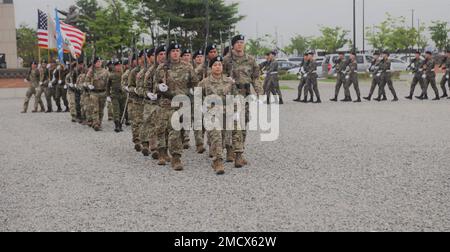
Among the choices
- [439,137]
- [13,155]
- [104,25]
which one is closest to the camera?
[13,155]

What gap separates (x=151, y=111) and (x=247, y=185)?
2660 millimetres

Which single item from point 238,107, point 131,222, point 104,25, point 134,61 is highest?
point 104,25

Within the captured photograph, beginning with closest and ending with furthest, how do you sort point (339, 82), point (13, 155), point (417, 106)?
point (13, 155) < point (417, 106) < point (339, 82)

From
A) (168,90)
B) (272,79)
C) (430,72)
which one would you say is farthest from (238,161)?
(430,72)

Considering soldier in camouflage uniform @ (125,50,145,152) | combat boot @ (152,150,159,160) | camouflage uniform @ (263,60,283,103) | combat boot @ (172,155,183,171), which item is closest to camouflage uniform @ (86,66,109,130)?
soldier in camouflage uniform @ (125,50,145,152)

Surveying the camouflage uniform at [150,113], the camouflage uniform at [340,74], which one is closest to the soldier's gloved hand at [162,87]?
the camouflage uniform at [150,113]

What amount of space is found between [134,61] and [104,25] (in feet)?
91.2

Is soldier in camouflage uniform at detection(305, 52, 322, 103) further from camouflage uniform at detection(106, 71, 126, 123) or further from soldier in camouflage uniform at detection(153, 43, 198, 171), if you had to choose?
soldier in camouflage uniform at detection(153, 43, 198, 171)

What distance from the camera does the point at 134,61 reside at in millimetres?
12023

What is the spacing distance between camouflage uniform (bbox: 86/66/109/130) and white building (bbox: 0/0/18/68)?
35.1 m

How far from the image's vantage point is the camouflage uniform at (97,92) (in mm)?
13562

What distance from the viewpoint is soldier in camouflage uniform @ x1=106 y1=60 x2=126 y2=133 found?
1298 centimetres
